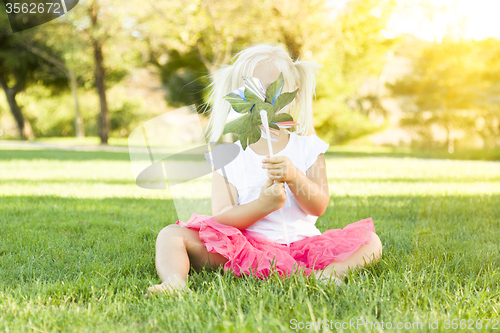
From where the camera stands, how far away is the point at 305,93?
6.84ft

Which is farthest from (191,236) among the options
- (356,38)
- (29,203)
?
(356,38)

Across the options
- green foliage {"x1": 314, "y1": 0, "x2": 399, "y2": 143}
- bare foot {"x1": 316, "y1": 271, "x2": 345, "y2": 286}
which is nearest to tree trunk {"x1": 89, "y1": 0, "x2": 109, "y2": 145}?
green foliage {"x1": 314, "y1": 0, "x2": 399, "y2": 143}

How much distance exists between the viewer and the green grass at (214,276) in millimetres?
1370

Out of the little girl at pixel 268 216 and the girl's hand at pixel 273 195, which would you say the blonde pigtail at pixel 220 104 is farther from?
the girl's hand at pixel 273 195

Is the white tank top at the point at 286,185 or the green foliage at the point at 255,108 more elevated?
the green foliage at the point at 255,108

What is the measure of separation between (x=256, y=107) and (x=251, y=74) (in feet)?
1.29

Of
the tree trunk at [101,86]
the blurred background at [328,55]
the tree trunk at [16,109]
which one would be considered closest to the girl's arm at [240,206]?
the blurred background at [328,55]

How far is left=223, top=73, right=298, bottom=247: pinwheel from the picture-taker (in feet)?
5.36

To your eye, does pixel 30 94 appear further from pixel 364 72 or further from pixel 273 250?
pixel 273 250

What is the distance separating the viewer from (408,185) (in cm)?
498

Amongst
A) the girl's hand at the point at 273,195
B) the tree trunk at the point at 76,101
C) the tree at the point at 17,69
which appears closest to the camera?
the girl's hand at the point at 273,195

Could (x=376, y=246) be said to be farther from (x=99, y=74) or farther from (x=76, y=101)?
(x=76, y=101)

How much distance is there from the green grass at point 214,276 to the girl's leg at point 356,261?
0.17 feet

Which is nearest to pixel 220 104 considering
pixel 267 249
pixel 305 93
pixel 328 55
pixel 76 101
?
pixel 305 93
